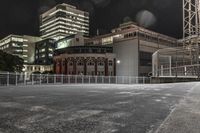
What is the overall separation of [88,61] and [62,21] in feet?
341

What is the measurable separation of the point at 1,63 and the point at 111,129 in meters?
45.1

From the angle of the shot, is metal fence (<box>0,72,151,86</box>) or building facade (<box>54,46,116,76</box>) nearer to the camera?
metal fence (<box>0,72,151,86</box>)

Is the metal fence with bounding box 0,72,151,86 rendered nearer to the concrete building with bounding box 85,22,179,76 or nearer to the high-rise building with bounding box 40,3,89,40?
the concrete building with bounding box 85,22,179,76

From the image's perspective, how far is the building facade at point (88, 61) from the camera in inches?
2771

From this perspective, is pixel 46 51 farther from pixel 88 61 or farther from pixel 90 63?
pixel 90 63

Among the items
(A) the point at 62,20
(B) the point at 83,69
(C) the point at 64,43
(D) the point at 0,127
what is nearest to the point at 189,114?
(D) the point at 0,127

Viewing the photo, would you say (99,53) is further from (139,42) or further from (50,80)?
(50,80)

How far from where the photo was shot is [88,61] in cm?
7044

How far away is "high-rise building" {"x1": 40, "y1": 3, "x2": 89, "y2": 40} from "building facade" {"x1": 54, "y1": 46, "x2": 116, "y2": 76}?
9366cm

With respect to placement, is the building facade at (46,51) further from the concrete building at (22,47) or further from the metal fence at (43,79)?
the metal fence at (43,79)

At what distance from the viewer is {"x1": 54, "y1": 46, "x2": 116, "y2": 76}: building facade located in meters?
70.4

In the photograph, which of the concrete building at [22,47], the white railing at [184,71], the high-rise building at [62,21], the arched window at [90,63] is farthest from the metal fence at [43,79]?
the high-rise building at [62,21]

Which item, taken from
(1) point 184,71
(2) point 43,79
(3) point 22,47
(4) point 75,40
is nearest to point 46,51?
(3) point 22,47

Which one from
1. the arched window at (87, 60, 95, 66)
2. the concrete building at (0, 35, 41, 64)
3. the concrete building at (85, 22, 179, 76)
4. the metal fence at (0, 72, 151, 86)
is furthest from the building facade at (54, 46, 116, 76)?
the concrete building at (0, 35, 41, 64)
